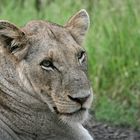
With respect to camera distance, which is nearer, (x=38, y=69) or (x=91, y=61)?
(x=38, y=69)

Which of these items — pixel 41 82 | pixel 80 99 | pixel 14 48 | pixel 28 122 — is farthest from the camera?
pixel 28 122

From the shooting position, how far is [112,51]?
35.7ft

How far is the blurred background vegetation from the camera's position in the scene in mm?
10008

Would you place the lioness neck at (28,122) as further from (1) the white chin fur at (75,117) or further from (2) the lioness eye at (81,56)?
(2) the lioness eye at (81,56)

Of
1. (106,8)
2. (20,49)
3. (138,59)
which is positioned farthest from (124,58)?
(20,49)

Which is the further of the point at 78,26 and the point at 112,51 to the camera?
the point at 112,51

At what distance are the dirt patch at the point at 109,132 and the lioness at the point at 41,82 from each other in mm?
1802

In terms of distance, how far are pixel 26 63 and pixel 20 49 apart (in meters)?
0.13

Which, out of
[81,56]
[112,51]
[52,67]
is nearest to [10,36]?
[52,67]

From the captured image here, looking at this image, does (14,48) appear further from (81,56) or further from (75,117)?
(75,117)

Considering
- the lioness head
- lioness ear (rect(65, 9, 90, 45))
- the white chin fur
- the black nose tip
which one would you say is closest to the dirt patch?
lioness ear (rect(65, 9, 90, 45))

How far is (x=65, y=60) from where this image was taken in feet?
22.2

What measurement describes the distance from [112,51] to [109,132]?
1.90m

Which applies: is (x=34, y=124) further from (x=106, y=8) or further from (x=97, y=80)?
(x=106, y=8)
